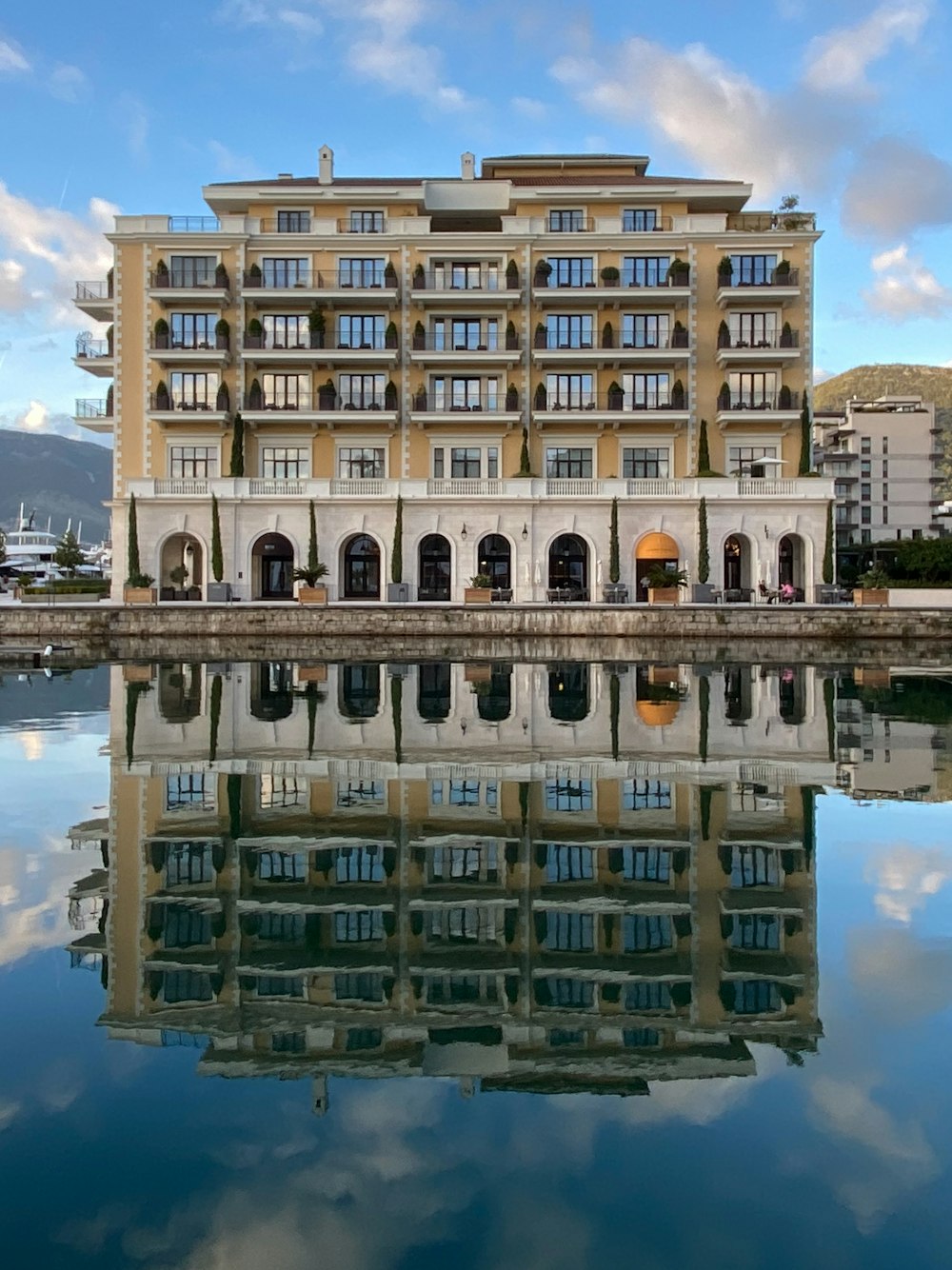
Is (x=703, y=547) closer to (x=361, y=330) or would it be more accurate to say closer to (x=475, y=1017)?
(x=361, y=330)

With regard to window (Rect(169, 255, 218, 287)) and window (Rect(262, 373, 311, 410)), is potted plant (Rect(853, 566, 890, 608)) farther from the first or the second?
window (Rect(169, 255, 218, 287))

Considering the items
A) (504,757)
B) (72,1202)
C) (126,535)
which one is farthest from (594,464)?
(72,1202)

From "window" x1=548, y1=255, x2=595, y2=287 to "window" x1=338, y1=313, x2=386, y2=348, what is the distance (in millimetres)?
7954

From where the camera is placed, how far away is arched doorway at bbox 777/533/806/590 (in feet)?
149

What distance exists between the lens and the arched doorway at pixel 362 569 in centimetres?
4641

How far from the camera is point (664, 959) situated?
7160 mm

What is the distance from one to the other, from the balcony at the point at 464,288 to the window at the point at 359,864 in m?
39.6

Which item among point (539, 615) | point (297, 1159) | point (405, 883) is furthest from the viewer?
point (539, 615)

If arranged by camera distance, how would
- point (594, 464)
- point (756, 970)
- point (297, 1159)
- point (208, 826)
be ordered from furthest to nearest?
point (594, 464), point (208, 826), point (756, 970), point (297, 1159)

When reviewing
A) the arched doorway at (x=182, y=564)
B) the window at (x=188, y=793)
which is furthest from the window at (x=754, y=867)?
the arched doorway at (x=182, y=564)

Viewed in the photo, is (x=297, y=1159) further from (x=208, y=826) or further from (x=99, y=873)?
(x=208, y=826)

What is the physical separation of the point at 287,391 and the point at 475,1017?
4366 centimetres

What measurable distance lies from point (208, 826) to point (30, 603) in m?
31.8

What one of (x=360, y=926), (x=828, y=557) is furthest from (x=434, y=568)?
(x=360, y=926)
